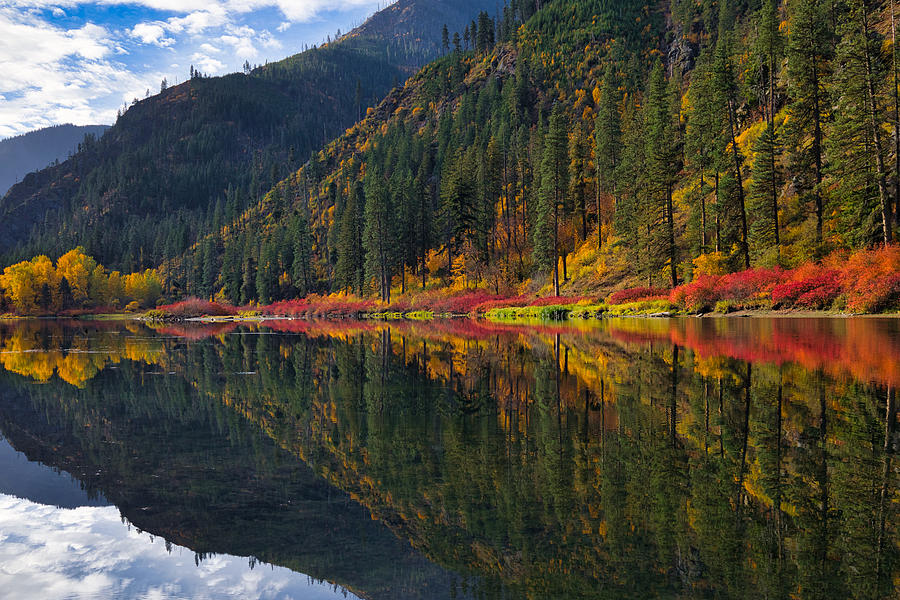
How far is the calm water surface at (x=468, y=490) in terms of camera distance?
3.58m

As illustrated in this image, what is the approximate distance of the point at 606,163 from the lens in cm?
6209

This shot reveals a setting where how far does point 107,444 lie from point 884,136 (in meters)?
37.1

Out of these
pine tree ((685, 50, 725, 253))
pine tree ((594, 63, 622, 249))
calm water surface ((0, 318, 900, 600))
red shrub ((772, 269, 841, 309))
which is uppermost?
pine tree ((594, 63, 622, 249))

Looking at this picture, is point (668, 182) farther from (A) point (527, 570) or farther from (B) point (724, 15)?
(B) point (724, 15)

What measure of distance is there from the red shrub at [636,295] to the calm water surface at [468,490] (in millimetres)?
29998

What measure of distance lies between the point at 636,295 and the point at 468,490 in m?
39.0

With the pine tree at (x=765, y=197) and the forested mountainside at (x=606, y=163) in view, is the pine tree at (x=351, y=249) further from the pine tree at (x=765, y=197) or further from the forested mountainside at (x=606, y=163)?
the pine tree at (x=765, y=197)

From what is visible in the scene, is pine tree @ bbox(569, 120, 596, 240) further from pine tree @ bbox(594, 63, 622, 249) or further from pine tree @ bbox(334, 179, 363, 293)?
pine tree @ bbox(334, 179, 363, 293)

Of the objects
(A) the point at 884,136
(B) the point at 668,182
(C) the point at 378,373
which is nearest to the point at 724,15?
(B) the point at 668,182

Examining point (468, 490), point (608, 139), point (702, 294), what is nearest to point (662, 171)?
point (702, 294)

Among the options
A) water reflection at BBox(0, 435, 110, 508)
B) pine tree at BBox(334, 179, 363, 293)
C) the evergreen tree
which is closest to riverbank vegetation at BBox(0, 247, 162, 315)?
pine tree at BBox(334, 179, 363, 293)

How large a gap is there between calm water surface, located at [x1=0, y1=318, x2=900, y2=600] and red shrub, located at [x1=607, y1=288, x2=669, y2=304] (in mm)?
29998

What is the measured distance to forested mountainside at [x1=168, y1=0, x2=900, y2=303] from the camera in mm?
33531

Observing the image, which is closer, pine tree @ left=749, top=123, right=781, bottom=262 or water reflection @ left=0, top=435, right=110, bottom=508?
water reflection @ left=0, top=435, right=110, bottom=508
